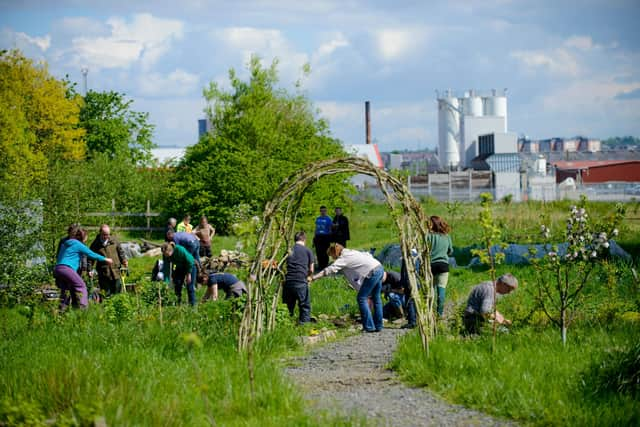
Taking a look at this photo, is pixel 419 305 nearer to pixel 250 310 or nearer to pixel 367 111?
pixel 250 310

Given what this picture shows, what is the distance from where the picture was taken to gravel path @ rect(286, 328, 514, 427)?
23.5 ft

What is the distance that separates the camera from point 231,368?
27.3 feet

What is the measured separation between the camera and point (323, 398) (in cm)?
789

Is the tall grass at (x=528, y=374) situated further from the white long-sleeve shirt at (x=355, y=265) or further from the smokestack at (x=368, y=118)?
the smokestack at (x=368, y=118)

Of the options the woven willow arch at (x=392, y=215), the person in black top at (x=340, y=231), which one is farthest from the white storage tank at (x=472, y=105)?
the woven willow arch at (x=392, y=215)

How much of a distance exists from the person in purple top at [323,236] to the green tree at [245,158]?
27.2 ft

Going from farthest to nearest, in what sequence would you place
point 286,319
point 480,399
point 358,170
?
point 286,319
point 358,170
point 480,399

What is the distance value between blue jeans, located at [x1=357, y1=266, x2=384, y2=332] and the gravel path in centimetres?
88

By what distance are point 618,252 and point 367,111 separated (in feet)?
209

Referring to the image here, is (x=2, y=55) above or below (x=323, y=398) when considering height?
above

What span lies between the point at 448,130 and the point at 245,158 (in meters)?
66.4

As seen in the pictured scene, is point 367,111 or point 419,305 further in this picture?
point 367,111

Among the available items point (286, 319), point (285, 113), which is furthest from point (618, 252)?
point (285, 113)

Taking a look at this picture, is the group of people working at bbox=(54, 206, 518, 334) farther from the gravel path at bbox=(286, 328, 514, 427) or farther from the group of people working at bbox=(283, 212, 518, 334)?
the gravel path at bbox=(286, 328, 514, 427)
